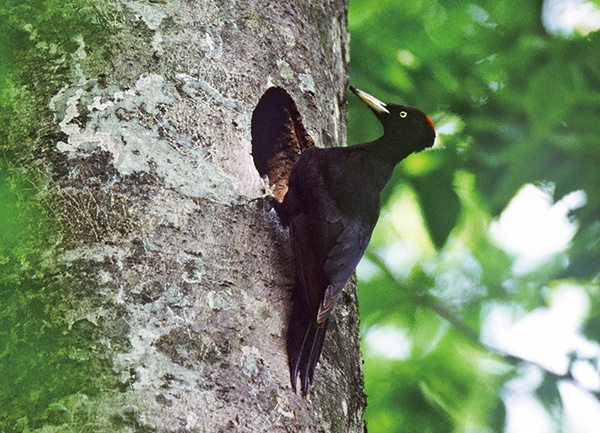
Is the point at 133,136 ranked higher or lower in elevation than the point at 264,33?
lower

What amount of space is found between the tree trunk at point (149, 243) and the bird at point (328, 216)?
61 millimetres

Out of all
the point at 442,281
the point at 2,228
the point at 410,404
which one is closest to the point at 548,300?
the point at 442,281

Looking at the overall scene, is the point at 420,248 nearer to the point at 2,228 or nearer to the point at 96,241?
the point at 96,241

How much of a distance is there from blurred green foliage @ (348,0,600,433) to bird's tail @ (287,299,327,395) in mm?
1482

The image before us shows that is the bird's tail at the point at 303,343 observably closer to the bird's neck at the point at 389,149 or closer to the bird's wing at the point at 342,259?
the bird's wing at the point at 342,259

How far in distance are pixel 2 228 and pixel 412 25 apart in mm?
3092

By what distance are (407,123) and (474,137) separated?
96cm

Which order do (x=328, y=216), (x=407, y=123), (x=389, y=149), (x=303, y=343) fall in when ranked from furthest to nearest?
(x=407, y=123), (x=389, y=149), (x=328, y=216), (x=303, y=343)

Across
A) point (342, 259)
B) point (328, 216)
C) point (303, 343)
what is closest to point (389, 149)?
point (328, 216)

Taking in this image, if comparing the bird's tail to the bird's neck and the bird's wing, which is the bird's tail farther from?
the bird's neck

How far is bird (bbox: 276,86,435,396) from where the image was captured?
1.83m

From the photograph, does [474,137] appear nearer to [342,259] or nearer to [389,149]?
[389,149]

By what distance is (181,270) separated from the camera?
5.37 ft

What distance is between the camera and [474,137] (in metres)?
3.54
